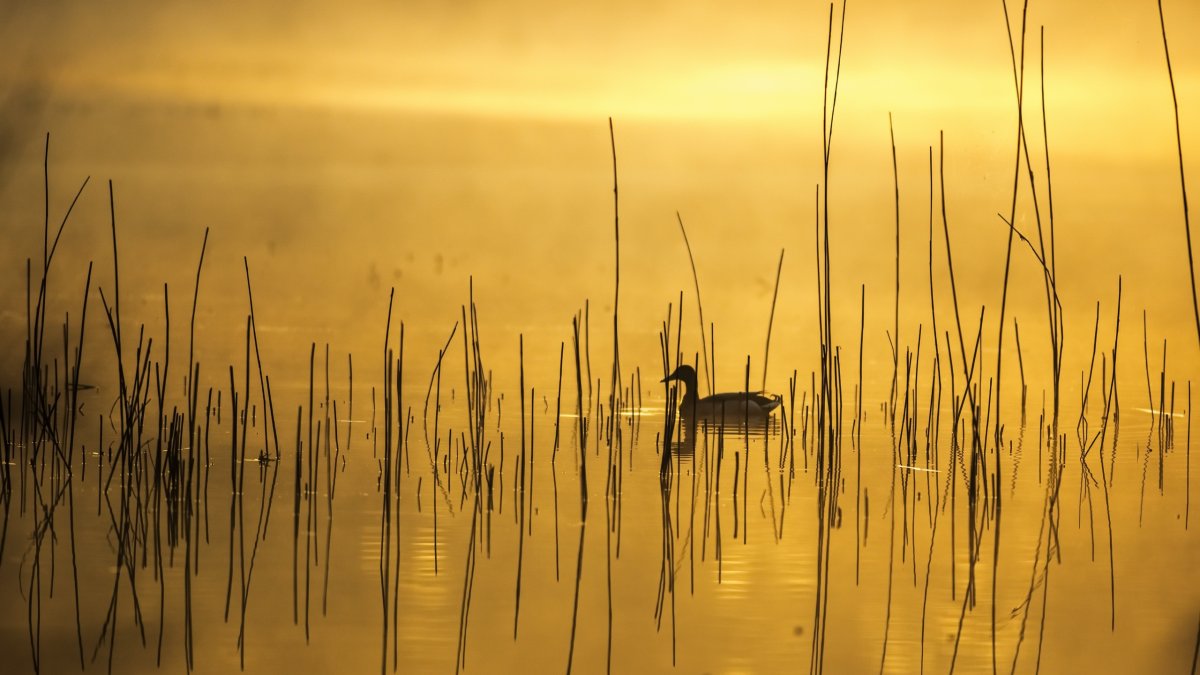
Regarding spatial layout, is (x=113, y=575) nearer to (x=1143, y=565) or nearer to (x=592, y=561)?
(x=592, y=561)

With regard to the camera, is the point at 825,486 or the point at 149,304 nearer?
the point at 825,486

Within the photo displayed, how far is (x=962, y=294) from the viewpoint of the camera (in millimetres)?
36688

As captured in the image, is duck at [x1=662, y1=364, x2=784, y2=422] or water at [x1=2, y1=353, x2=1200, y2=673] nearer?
water at [x1=2, y1=353, x2=1200, y2=673]

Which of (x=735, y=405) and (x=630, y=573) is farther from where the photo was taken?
(x=735, y=405)

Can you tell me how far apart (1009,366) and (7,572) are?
14.7 metres

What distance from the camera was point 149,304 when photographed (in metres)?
31.6

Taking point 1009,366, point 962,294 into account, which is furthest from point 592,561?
point 962,294

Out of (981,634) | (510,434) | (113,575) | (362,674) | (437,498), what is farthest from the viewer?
(510,434)

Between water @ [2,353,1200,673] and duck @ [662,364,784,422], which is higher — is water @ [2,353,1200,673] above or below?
below

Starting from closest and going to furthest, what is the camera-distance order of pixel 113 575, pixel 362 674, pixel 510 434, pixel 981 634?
pixel 362 674 → pixel 981 634 → pixel 113 575 → pixel 510 434

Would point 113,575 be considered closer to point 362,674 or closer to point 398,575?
point 398,575

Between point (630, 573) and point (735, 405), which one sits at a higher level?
point (735, 405)

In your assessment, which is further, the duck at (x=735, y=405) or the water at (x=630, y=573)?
the duck at (x=735, y=405)

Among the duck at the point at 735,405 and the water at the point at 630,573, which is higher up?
the duck at the point at 735,405
